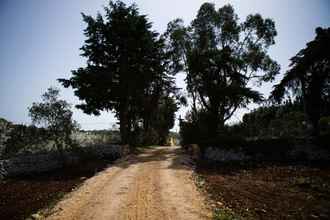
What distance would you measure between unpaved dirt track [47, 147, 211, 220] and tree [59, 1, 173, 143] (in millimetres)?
9565

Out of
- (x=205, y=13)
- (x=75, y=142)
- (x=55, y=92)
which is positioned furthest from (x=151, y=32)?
(x=75, y=142)

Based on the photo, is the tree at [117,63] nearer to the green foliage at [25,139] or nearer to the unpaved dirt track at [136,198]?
the green foliage at [25,139]

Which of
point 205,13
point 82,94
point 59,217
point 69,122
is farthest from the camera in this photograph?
point 205,13

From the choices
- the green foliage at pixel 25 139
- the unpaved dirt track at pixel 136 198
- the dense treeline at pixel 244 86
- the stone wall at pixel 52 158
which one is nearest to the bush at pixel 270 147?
the dense treeline at pixel 244 86

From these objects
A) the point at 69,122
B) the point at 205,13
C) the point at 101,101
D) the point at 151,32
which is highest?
the point at 205,13

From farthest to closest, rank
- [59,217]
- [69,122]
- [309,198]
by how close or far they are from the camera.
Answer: [69,122]
[309,198]
[59,217]

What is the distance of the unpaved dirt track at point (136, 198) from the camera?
7.68m

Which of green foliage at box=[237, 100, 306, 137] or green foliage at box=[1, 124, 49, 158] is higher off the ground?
green foliage at box=[237, 100, 306, 137]

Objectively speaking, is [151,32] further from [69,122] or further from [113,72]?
[69,122]

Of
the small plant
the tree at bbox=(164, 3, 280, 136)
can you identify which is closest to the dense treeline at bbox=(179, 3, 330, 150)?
the tree at bbox=(164, 3, 280, 136)

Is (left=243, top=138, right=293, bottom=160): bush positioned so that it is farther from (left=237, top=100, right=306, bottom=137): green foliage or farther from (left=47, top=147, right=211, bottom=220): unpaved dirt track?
(left=47, top=147, right=211, bottom=220): unpaved dirt track

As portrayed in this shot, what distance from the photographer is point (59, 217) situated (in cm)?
780

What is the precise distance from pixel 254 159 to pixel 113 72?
14064mm

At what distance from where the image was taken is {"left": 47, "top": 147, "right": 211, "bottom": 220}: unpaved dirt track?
768 cm
